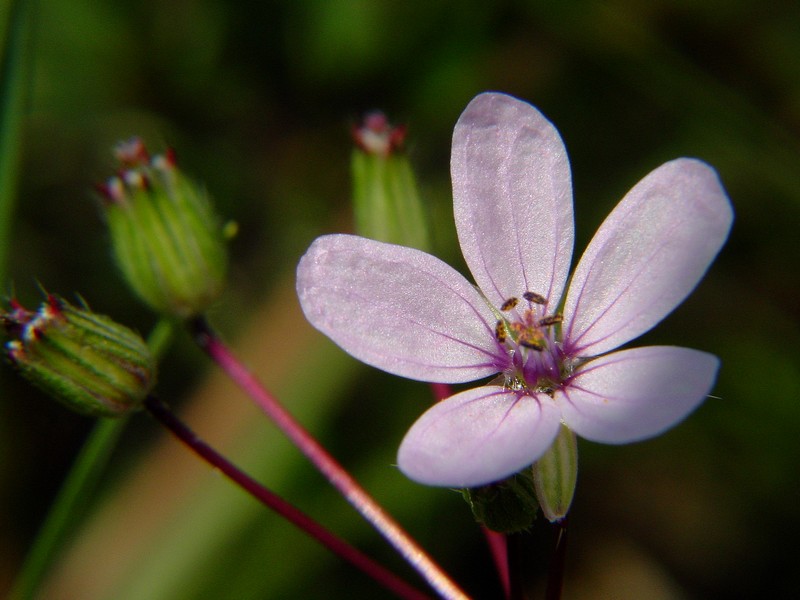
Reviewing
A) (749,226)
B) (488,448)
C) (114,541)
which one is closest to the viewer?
(488,448)

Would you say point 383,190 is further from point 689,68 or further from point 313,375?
point 689,68

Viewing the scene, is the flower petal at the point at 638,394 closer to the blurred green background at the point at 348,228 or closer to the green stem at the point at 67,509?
the green stem at the point at 67,509

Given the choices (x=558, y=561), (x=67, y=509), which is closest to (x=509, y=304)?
(x=558, y=561)

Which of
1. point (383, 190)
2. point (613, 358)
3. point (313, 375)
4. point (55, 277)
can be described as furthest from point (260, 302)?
point (613, 358)

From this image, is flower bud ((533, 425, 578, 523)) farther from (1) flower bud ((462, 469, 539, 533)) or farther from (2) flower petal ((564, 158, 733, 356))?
(2) flower petal ((564, 158, 733, 356))

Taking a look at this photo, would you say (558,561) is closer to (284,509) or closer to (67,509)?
(284,509)

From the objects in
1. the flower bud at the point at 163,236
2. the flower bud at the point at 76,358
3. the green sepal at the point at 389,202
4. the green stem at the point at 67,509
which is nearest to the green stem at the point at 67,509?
the green stem at the point at 67,509
